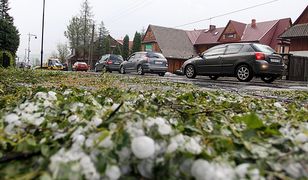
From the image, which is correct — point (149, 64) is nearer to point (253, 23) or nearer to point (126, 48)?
point (253, 23)

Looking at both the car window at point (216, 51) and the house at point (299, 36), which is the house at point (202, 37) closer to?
the house at point (299, 36)

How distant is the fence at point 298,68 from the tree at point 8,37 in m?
32.7

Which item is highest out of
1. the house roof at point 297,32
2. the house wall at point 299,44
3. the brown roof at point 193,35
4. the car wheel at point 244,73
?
the brown roof at point 193,35

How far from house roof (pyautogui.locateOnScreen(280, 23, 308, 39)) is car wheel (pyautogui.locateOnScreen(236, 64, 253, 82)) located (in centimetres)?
1877

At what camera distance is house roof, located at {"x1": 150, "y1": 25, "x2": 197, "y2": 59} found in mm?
53469

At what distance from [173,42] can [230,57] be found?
4338 centimetres

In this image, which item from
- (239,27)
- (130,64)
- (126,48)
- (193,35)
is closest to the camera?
(130,64)

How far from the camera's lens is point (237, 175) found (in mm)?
844

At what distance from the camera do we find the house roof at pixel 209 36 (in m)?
52.9

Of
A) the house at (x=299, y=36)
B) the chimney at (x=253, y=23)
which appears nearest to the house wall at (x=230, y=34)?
the chimney at (x=253, y=23)

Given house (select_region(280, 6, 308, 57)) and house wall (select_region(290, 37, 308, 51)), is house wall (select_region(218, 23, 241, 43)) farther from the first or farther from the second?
house wall (select_region(290, 37, 308, 51))

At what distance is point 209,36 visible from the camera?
54.6m

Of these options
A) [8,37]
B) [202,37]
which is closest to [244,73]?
[8,37]

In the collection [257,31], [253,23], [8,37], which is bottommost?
[8,37]
